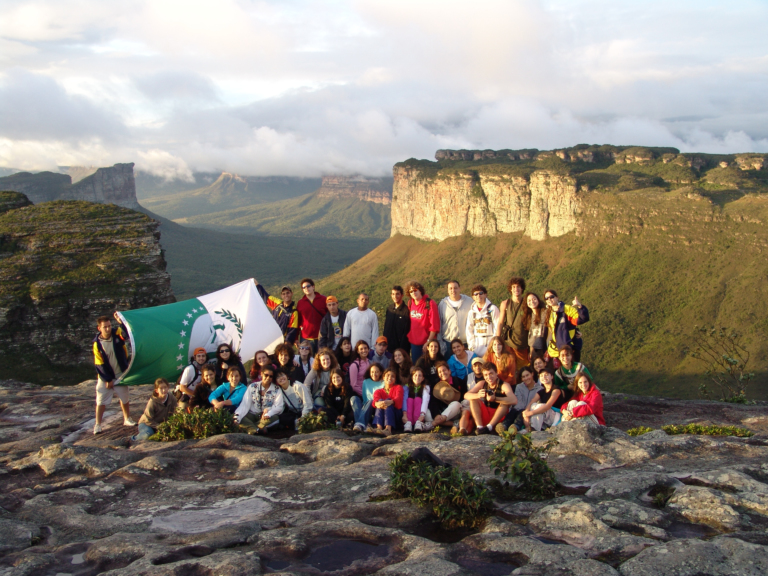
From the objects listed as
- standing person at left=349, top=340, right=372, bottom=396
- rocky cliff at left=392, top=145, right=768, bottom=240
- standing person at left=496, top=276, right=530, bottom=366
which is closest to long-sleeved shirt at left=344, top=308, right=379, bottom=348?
standing person at left=349, top=340, right=372, bottom=396

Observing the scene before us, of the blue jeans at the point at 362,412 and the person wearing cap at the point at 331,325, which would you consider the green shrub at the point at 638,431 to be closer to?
the blue jeans at the point at 362,412

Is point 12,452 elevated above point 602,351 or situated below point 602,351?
above

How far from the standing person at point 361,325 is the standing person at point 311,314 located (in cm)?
98

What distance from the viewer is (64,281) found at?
38781 millimetres

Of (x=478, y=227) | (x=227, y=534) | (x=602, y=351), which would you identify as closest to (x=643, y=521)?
(x=227, y=534)

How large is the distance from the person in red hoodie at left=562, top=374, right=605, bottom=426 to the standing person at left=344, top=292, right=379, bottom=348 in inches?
192

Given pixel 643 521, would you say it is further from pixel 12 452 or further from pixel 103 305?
pixel 103 305

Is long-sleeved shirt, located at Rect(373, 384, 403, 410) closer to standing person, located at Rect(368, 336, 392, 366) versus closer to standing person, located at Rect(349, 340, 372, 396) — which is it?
standing person, located at Rect(349, 340, 372, 396)

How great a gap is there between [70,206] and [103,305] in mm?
12890

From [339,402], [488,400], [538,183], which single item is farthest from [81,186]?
[488,400]

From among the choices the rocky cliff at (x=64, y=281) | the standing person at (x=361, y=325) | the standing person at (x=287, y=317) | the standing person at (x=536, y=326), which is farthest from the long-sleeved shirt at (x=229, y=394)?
the rocky cliff at (x=64, y=281)

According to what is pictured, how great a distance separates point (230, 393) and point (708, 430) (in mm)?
9830

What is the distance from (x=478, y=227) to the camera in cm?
10069

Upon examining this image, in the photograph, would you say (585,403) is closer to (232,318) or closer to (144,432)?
(232,318)
